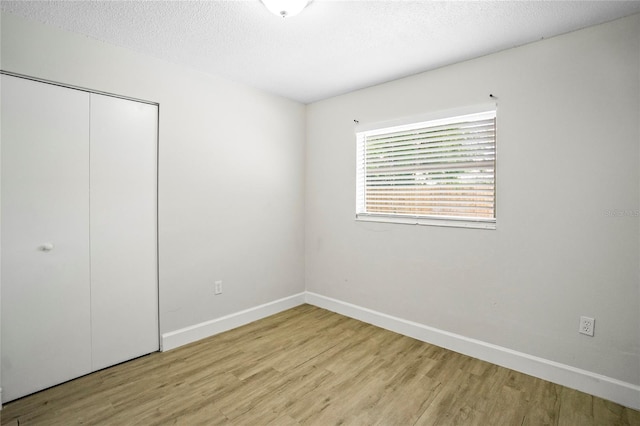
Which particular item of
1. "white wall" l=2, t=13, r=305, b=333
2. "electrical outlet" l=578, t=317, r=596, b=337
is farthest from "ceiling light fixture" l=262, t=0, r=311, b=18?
"electrical outlet" l=578, t=317, r=596, b=337

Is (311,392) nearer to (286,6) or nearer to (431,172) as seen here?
(431,172)

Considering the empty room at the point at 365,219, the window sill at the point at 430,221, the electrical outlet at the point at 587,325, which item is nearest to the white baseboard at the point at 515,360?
the empty room at the point at 365,219

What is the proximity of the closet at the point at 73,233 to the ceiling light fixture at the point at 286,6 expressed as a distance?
1.41 metres

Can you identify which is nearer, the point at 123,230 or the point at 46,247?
the point at 46,247

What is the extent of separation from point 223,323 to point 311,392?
1313 millimetres

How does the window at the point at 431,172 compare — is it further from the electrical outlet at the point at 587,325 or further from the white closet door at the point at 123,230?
the white closet door at the point at 123,230

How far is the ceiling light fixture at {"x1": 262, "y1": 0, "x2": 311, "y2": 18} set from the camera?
1.76m

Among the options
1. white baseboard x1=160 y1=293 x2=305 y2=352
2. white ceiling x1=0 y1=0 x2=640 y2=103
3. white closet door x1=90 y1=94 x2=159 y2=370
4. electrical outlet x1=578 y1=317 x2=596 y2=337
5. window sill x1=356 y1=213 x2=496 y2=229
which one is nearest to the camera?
white ceiling x1=0 y1=0 x2=640 y2=103

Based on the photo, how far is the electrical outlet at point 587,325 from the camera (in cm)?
210

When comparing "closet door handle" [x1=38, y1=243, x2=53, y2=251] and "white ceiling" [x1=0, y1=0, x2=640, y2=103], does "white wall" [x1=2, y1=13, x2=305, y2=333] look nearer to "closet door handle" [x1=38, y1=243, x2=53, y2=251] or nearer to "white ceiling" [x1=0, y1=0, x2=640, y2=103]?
"white ceiling" [x1=0, y1=0, x2=640, y2=103]

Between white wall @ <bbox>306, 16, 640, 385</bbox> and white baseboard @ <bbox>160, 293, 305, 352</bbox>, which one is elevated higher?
white wall @ <bbox>306, 16, 640, 385</bbox>

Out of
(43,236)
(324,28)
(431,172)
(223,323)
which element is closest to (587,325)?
(431,172)

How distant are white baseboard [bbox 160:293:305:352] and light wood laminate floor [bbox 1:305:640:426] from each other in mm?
90

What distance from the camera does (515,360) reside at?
7.80 feet
